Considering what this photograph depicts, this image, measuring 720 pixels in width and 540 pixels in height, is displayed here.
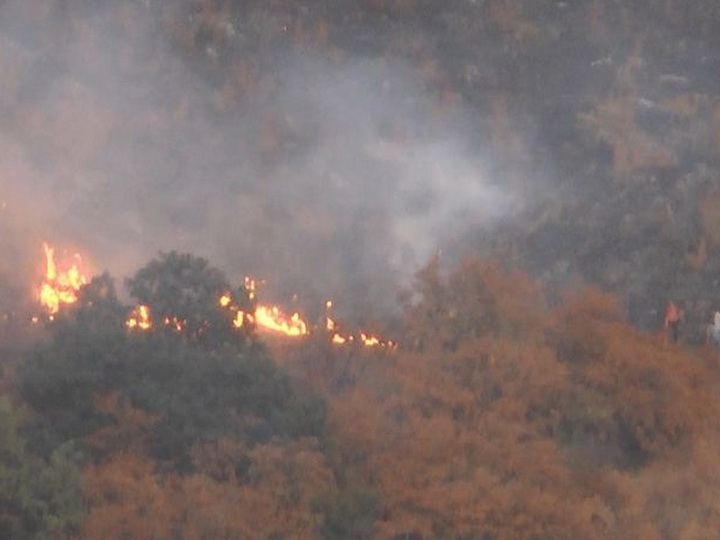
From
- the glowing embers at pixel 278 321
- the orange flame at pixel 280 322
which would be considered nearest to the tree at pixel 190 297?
the glowing embers at pixel 278 321

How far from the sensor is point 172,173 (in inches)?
1620

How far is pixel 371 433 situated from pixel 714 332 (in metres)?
12.8

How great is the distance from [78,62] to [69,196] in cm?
593

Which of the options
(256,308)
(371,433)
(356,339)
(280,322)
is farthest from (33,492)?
(280,322)

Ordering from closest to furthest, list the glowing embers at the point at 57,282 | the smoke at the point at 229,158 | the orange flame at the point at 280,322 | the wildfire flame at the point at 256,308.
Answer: the wildfire flame at the point at 256,308, the glowing embers at the point at 57,282, the orange flame at the point at 280,322, the smoke at the point at 229,158

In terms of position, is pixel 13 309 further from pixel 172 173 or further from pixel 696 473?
pixel 696 473

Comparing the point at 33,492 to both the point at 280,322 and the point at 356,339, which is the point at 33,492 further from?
the point at 280,322

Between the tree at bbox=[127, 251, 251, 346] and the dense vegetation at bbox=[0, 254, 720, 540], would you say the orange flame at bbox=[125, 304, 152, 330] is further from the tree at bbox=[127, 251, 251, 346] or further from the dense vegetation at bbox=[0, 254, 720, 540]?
the dense vegetation at bbox=[0, 254, 720, 540]

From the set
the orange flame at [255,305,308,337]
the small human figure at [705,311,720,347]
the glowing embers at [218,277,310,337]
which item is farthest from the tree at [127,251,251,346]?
the small human figure at [705,311,720,347]

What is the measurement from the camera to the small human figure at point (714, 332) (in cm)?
3319

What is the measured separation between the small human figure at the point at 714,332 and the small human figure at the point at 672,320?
0.66 meters

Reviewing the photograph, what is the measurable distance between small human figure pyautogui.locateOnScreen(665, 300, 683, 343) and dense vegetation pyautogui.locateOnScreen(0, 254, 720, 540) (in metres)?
3.77

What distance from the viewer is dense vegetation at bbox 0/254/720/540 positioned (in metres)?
21.0

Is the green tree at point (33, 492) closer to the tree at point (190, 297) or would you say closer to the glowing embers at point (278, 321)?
the tree at point (190, 297)
